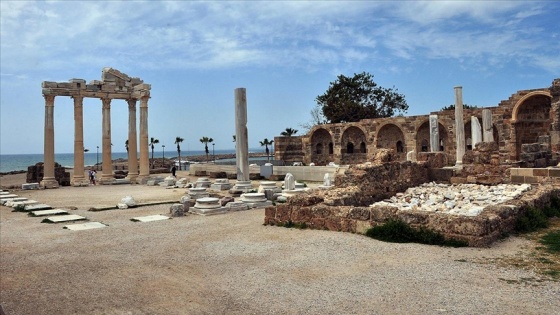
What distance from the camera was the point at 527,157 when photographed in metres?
16.7

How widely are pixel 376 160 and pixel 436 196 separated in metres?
2.23

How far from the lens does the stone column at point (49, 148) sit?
25719 millimetres

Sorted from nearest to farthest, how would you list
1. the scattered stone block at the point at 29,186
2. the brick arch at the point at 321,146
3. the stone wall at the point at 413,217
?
the stone wall at the point at 413,217 < the scattered stone block at the point at 29,186 < the brick arch at the point at 321,146

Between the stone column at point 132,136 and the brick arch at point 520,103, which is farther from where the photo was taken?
the stone column at point 132,136

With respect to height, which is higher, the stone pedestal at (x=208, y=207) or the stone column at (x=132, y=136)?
the stone column at (x=132, y=136)

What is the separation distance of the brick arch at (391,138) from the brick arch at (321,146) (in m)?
5.72

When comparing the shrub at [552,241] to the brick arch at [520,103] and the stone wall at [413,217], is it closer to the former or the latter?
the stone wall at [413,217]

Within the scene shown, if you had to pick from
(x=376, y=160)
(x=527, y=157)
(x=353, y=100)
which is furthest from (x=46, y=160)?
(x=353, y=100)

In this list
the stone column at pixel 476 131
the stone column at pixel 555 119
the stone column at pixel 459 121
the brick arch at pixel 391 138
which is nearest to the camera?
the stone column at pixel 555 119

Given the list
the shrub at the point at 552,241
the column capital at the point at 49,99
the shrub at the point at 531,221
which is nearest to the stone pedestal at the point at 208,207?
the shrub at the point at 531,221

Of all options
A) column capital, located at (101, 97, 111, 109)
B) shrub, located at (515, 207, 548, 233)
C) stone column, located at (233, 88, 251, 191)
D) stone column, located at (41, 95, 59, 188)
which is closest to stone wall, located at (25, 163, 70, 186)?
stone column, located at (41, 95, 59, 188)

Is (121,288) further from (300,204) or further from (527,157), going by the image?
(527,157)

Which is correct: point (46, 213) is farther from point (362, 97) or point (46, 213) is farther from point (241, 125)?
point (362, 97)

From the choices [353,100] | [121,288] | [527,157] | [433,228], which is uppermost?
[353,100]
